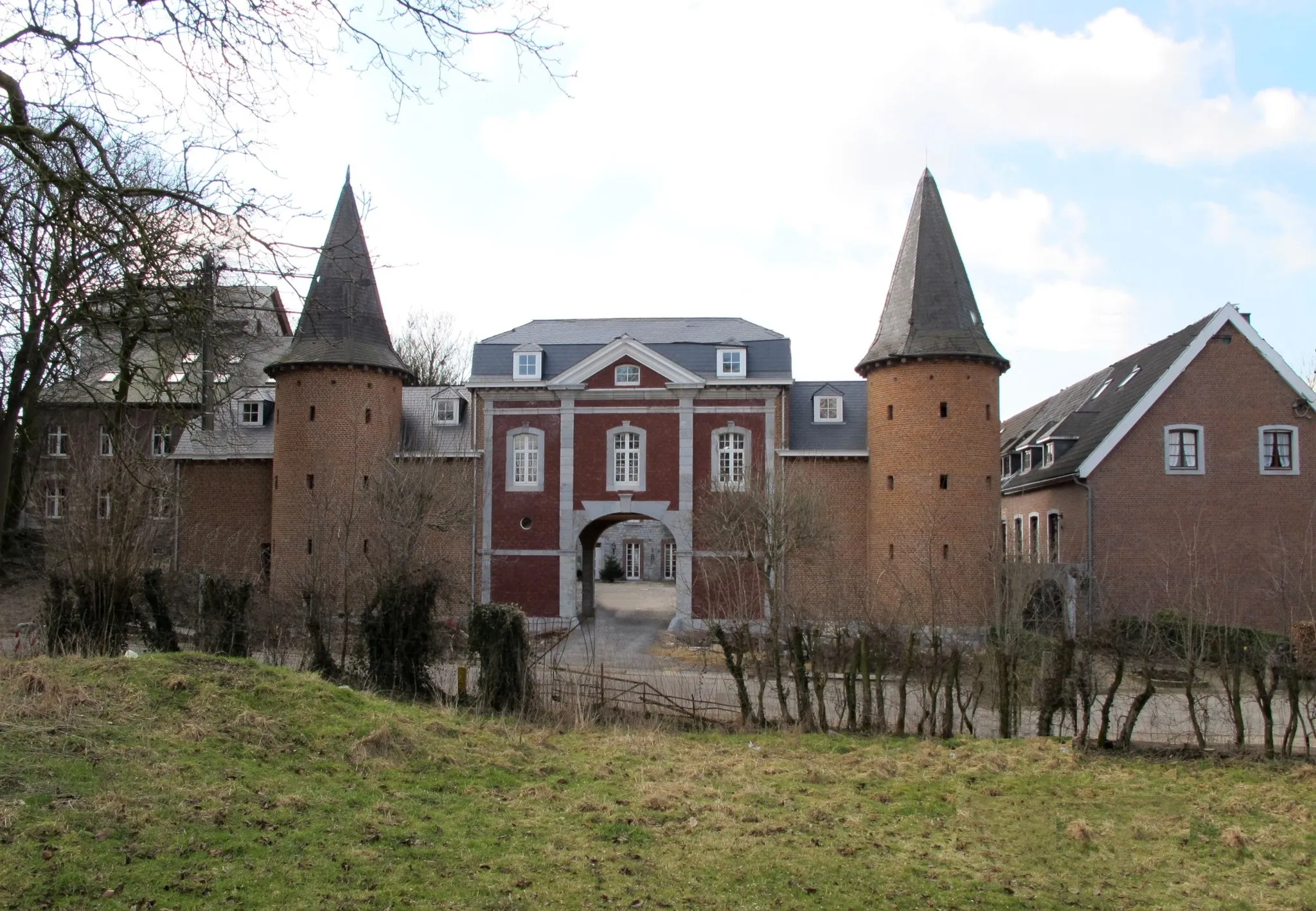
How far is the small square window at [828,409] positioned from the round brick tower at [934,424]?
2.27 m

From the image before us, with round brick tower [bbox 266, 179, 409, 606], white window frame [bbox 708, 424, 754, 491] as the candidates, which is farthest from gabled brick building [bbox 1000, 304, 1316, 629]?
round brick tower [bbox 266, 179, 409, 606]

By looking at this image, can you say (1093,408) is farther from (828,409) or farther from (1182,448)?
(828,409)

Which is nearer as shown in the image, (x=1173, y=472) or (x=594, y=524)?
(x=1173, y=472)

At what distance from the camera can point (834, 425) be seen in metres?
30.2

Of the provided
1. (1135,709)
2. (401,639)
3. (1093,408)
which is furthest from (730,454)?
(1135,709)

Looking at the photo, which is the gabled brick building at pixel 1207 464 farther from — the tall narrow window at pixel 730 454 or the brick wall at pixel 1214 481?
the tall narrow window at pixel 730 454

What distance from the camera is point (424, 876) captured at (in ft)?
24.2

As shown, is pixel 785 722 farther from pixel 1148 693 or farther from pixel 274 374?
pixel 274 374

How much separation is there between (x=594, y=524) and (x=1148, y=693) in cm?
2034

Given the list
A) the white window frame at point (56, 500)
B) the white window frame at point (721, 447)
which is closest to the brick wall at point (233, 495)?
the white window frame at point (56, 500)

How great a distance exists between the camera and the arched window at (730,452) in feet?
97.9

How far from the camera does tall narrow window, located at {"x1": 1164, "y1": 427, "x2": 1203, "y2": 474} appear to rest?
2677 centimetres

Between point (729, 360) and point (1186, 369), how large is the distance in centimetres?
1193

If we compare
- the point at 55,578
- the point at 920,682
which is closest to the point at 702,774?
the point at 920,682
